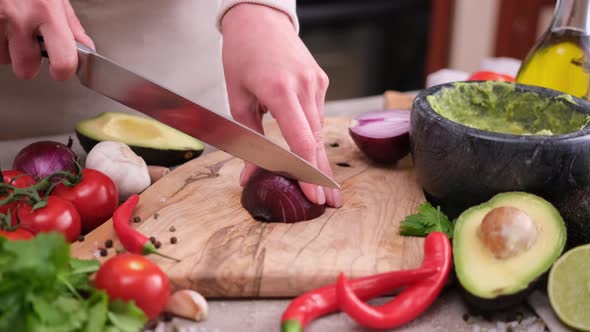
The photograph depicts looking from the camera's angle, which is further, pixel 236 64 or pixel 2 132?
pixel 2 132

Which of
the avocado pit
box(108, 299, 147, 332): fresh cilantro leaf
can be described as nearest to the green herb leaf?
the avocado pit

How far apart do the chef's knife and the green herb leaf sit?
15cm

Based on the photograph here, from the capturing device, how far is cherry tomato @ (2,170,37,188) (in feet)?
3.80

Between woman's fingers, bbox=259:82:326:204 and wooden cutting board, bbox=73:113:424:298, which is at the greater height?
woman's fingers, bbox=259:82:326:204

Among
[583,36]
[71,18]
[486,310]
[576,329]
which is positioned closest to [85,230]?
[71,18]

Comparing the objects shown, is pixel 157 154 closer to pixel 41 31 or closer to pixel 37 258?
pixel 41 31

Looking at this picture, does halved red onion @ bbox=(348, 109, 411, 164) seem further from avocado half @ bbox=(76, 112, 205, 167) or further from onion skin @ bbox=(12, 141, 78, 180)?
onion skin @ bbox=(12, 141, 78, 180)

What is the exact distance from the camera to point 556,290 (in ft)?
3.19

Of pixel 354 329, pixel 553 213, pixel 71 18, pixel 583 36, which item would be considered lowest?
pixel 354 329

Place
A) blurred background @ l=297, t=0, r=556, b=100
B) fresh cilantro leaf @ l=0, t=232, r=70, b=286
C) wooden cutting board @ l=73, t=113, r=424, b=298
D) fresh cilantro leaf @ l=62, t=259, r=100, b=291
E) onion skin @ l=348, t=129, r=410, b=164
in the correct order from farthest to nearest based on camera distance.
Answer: blurred background @ l=297, t=0, r=556, b=100
onion skin @ l=348, t=129, r=410, b=164
wooden cutting board @ l=73, t=113, r=424, b=298
fresh cilantro leaf @ l=62, t=259, r=100, b=291
fresh cilantro leaf @ l=0, t=232, r=70, b=286

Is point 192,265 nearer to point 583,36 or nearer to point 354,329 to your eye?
point 354,329

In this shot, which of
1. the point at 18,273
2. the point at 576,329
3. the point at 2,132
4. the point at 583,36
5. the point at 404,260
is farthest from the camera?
the point at 2,132

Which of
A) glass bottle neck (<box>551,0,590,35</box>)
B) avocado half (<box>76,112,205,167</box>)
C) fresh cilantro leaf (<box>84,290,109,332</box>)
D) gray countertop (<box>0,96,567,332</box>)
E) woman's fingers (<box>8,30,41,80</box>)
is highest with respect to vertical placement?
woman's fingers (<box>8,30,41,80</box>)

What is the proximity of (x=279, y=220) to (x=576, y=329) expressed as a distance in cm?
51
